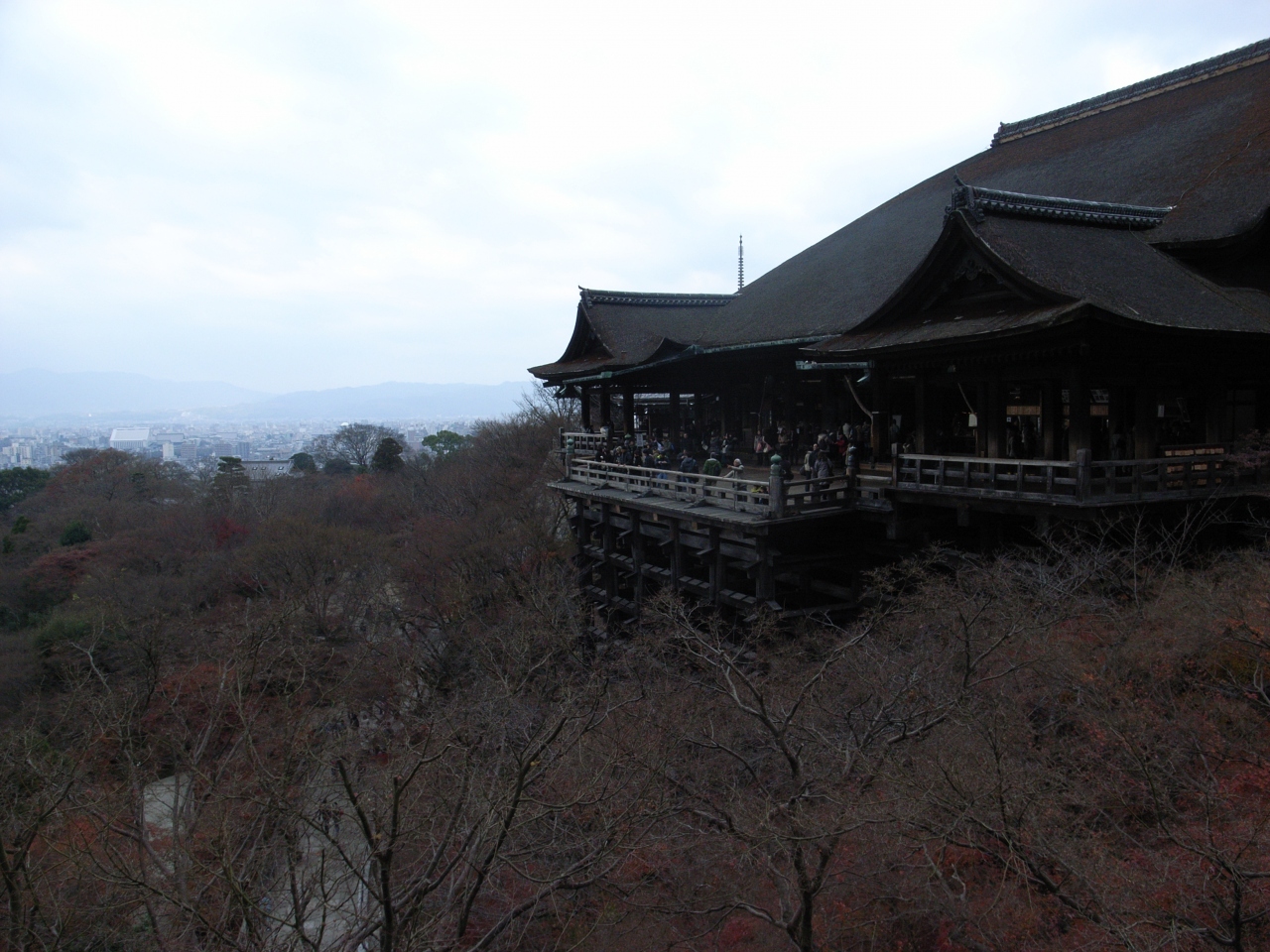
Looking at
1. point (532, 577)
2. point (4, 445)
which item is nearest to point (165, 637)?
point (532, 577)

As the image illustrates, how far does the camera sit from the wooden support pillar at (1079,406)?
12.2 m

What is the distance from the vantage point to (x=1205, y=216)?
1504 centimetres

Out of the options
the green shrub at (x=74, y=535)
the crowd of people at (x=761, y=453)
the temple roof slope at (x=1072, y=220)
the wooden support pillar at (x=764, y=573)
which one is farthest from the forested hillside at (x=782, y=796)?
the green shrub at (x=74, y=535)

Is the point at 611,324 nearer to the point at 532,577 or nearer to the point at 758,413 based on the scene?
the point at 758,413

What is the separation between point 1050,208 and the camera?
14414 mm

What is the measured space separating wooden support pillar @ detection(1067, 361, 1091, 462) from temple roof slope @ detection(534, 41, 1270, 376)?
3.62ft

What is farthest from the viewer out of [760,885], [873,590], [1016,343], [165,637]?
[165,637]

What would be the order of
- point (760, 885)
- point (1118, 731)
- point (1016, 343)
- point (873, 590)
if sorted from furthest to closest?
point (873, 590) → point (1016, 343) → point (760, 885) → point (1118, 731)

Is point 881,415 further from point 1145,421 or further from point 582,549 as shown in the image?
point 582,549

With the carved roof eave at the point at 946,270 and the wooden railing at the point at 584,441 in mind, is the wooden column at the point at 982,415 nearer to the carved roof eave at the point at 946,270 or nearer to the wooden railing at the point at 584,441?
the carved roof eave at the point at 946,270

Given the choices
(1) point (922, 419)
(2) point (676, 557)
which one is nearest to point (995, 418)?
(1) point (922, 419)

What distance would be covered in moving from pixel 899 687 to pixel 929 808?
81.5 inches

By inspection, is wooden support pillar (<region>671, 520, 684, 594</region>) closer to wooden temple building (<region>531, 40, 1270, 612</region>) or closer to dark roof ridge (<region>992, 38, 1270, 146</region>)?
wooden temple building (<region>531, 40, 1270, 612</region>)

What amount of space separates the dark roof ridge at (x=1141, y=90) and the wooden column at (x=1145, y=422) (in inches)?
463
